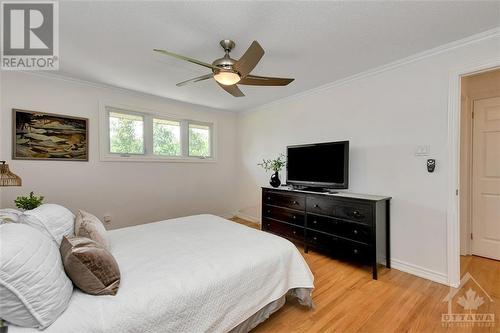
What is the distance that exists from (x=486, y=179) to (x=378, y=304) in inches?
91.8

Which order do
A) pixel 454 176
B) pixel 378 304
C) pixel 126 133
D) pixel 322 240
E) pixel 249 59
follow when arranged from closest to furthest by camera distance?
pixel 249 59, pixel 378 304, pixel 454 176, pixel 322 240, pixel 126 133

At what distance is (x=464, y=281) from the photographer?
2.28 meters

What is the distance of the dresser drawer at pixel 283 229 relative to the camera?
10.3 feet

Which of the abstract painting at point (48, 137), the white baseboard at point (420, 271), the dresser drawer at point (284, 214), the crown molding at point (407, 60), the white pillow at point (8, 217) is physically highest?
the crown molding at point (407, 60)

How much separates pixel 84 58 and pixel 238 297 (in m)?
2.91

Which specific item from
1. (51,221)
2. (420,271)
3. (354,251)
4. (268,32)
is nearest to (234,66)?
(268,32)

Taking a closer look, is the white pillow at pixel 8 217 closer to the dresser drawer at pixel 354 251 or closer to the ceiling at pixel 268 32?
the ceiling at pixel 268 32

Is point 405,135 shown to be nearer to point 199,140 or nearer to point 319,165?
point 319,165

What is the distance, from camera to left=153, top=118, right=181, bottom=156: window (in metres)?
→ 4.00

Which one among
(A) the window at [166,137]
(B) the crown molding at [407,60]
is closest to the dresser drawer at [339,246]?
(B) the crown molding at [407,60]

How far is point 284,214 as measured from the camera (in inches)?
132

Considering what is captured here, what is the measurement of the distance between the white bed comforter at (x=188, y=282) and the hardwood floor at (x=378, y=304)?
281 millimetres

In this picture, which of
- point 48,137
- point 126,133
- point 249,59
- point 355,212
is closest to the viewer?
point 249,59

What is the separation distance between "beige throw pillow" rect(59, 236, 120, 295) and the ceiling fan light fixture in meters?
1.55
